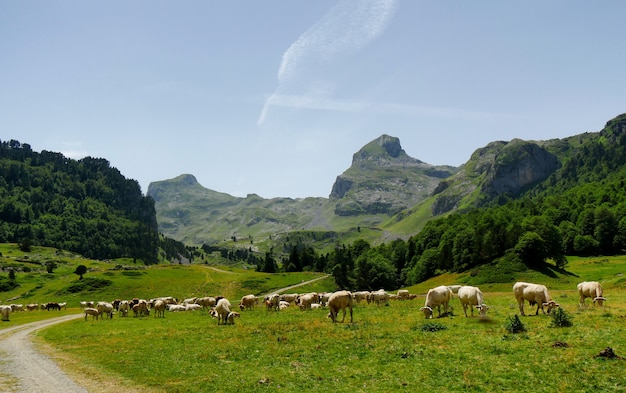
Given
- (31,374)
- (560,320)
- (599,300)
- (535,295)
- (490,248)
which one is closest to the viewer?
(31,374)

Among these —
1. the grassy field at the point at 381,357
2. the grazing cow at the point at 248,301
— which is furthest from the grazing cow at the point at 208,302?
the grassy field at the point at 381,357

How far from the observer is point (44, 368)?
2791 cm

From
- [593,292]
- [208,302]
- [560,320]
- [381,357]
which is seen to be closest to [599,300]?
[593,292]

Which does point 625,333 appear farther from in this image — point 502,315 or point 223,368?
point 223,368

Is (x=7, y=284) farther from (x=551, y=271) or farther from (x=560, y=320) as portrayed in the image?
(x=560, y=320)

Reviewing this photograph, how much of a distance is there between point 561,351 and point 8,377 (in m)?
32.4

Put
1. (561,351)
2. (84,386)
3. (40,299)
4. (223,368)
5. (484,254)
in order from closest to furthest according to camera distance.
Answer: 1. (561,351)
2. (84,386)
3. (223,368)
4. (484,254)
5. (40,299)

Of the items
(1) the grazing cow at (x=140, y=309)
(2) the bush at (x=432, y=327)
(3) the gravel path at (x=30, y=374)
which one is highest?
(2) the bush at (x=432, y=327)

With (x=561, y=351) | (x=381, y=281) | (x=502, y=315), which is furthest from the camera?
(x=381, y=281)

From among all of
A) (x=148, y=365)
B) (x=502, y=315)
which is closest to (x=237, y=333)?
Result: (x=148, y=365)

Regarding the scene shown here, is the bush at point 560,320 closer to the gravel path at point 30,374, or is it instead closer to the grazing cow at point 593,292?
the grazing cow at point 593,292

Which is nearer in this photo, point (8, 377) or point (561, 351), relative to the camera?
point (561, 351)

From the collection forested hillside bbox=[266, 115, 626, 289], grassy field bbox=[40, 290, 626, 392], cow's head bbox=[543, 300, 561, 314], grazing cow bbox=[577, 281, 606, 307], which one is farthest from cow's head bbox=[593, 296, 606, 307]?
forested hillside bbox=[266, 115, 626, 289]

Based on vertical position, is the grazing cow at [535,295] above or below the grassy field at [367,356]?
above
